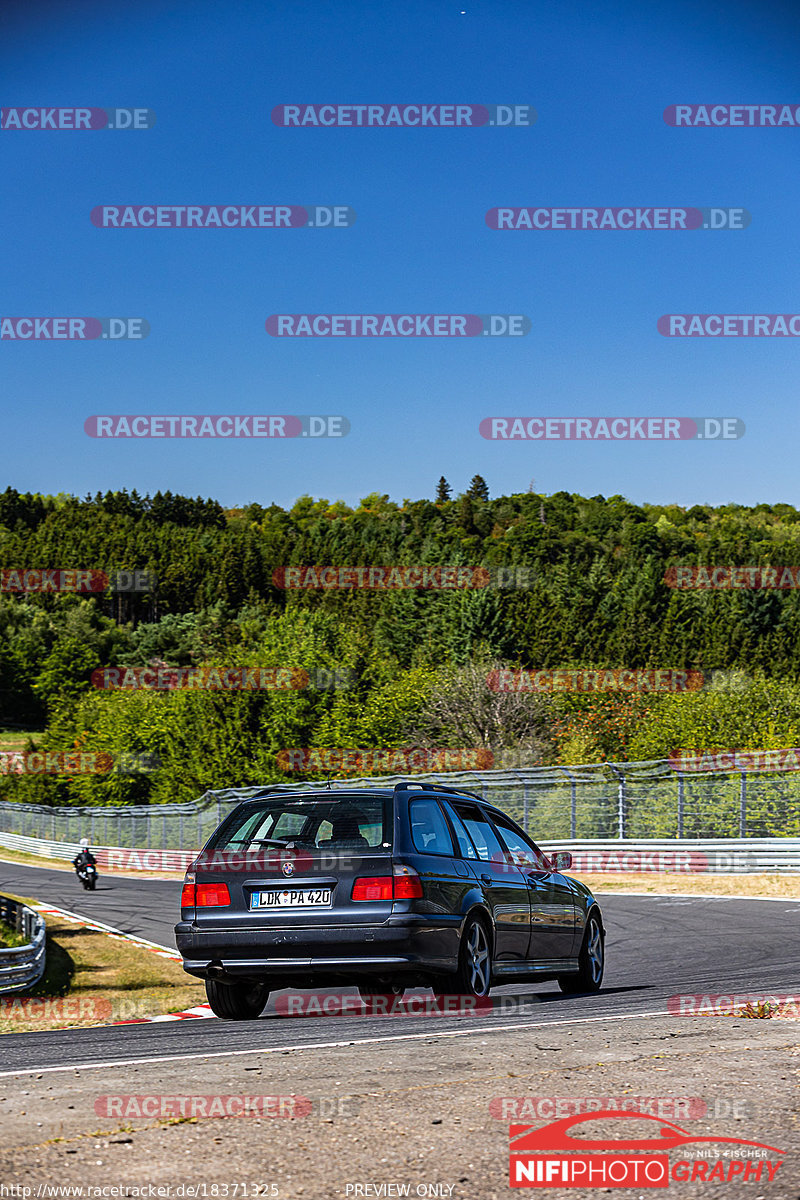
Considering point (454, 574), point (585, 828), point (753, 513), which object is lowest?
point (585, 828)

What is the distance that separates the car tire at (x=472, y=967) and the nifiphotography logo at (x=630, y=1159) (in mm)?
3821

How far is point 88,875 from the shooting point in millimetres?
37062

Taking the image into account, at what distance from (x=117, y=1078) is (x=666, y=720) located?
54360mm

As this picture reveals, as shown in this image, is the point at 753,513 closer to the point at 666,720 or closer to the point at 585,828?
the point at 666,720

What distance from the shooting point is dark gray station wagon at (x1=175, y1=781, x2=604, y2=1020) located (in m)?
8.00

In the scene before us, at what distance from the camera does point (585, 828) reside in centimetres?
3136

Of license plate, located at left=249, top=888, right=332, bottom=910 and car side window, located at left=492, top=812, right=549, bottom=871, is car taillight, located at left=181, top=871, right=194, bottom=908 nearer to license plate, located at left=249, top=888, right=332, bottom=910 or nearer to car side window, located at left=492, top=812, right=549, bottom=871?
license plate, located at left=249, top=888, right=332, bottom=910

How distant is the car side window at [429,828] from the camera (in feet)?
27.6

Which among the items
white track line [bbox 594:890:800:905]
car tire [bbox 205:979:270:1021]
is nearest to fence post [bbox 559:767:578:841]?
white track line [bbox 594:890:800:905]

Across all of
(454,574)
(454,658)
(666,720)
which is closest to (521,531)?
(454,574)

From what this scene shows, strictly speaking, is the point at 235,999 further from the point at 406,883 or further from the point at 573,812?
the point at 573,812

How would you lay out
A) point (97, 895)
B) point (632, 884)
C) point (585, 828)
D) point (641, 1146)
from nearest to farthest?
point (641, 1146), point (632, 884), point (585, 828), point (97, 895)

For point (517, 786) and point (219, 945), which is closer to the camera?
point (219, 945)

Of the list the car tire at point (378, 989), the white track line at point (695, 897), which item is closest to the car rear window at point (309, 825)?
the car tire at point (378, 989)
